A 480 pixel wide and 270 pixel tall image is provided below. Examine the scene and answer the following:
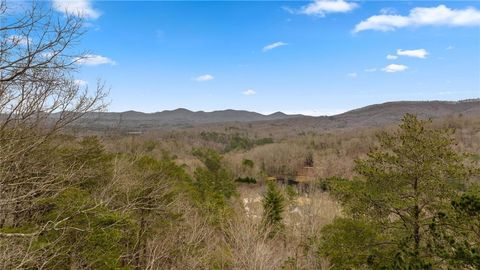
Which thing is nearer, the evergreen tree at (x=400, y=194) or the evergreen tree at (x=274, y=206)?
the evergreen tree at (x=400, y=194)

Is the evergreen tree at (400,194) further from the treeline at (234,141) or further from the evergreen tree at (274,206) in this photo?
the treeline at (234,141)

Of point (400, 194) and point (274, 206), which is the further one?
point (274, 206)

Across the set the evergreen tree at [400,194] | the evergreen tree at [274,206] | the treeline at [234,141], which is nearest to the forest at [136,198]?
the evergreen tree at [400,194]

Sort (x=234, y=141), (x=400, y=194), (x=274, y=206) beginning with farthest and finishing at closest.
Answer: (x=234, y=141) → (x=274, y=206) → (x=400, y=194)

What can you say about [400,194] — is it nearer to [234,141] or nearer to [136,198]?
[136,198]

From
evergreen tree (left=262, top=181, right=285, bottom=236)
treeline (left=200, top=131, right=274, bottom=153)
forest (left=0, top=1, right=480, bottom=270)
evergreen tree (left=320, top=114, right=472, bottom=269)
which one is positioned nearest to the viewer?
forest (left=0, top=1, right=480, bottom=270)

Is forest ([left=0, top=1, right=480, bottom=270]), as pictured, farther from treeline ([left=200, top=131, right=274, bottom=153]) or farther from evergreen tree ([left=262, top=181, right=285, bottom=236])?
treeline ([left=200, top=131, right=274, bottom=153])

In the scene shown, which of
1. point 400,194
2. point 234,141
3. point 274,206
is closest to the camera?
point 400,194

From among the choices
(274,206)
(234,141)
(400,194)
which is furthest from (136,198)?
(234,141)

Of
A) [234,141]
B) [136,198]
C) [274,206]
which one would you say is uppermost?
[136,198]

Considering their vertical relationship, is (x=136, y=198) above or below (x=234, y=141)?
above

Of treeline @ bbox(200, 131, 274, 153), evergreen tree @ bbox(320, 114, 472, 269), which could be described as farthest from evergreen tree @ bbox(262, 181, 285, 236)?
treeline @ bbox(200, 131, 274, 153)

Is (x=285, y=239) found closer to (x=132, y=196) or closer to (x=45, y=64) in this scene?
(x=132, y=196)
